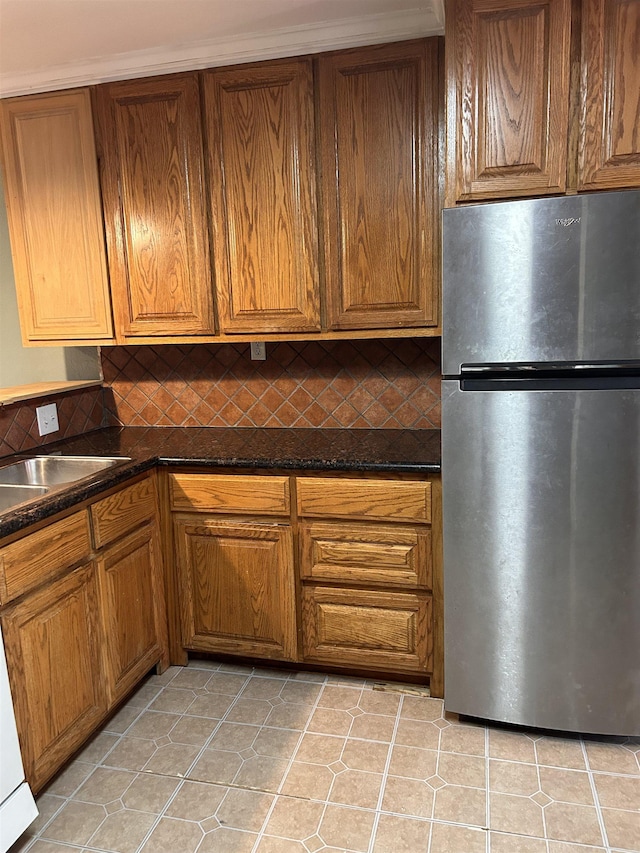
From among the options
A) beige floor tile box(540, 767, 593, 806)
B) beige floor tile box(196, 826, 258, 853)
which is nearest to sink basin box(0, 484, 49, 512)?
beige floor tile box(196, 826, 258, 853)

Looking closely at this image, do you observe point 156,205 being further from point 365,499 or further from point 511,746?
point 511,746

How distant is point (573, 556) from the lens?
1.88 m

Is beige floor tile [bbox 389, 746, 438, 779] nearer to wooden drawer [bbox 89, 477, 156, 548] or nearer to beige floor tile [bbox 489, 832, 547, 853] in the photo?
beige floor tile [bbox 489, 832, 547, 853]

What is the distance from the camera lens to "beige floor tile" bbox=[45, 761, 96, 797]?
6.15 ft

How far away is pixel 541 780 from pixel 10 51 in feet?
9.43

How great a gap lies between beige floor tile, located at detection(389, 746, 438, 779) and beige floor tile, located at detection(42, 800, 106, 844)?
834 mm

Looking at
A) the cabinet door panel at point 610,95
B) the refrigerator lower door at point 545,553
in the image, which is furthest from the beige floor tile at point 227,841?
the cabinet door panel at point 610,95

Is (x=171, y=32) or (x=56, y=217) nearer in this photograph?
(x=171, y=32)

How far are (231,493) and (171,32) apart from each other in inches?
61.7

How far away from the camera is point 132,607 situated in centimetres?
222

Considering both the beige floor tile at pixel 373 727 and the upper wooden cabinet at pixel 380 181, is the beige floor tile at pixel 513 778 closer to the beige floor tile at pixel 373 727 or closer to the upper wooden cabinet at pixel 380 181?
the beige floor tile at pixel 373 727

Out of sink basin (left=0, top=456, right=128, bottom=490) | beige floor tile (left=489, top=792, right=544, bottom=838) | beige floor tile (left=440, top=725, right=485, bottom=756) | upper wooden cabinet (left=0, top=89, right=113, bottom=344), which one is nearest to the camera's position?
beige floor tile (left=489, top=792, right=544, bottom=838)

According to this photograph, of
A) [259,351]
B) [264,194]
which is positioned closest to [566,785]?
[259,351]

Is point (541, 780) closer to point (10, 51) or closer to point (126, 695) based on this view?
point (126, 695)
